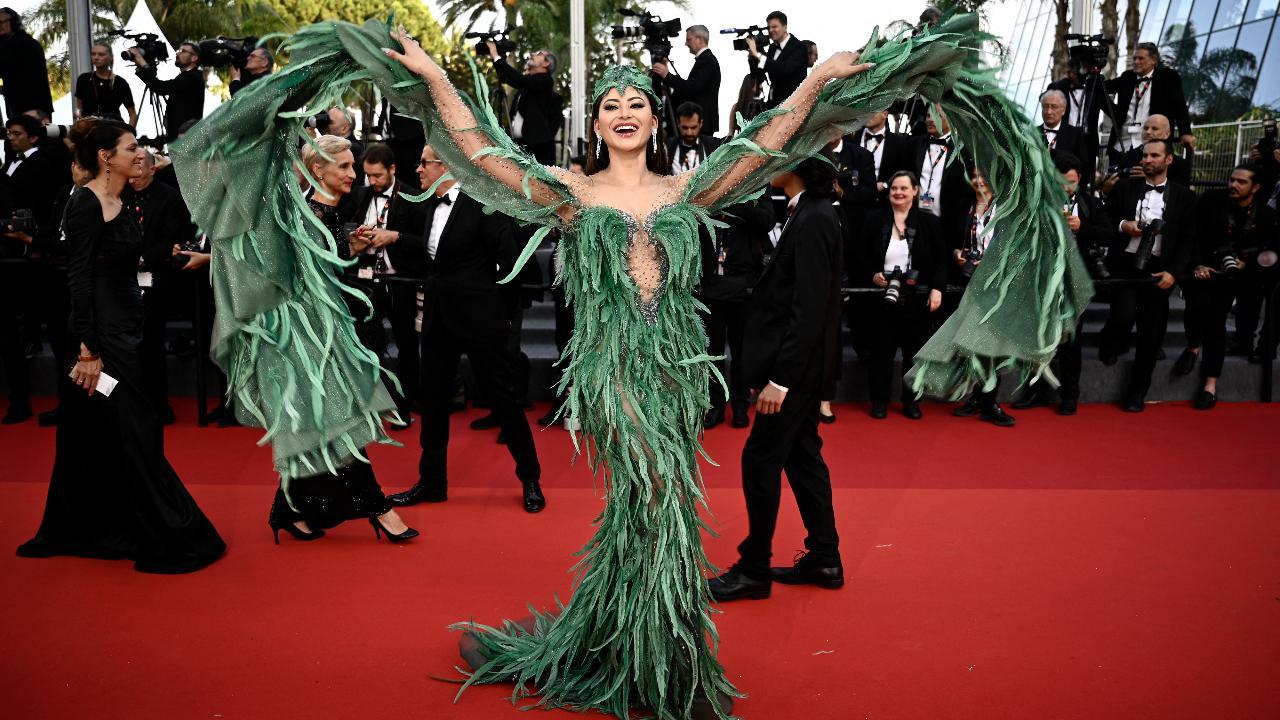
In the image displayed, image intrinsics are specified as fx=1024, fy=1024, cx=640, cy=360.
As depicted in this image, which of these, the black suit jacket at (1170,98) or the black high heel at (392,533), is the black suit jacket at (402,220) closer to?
the black high heel at (392,533)

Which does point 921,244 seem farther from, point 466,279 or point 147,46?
point 147,46

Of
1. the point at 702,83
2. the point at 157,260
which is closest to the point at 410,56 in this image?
the point at 157,260

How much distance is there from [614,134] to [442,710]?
1.74m

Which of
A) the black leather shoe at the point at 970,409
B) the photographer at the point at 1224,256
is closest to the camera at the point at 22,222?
the black leather shoe at the point at 970,409

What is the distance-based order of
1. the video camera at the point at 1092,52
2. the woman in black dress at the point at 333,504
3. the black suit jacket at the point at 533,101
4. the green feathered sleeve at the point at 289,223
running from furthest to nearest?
the black suit jacket at the point at 533,101 < the video camera at the point at 1092,52 < the woman in black dress at the point at 333,504 < the green feathered sleeve at the point at 289,223

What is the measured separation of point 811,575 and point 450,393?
2.06 meters

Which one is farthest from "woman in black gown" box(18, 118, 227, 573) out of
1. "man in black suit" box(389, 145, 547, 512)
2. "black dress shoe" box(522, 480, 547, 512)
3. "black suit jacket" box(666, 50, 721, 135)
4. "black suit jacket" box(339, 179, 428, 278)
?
"black suit jacket" box(666, 50, 721, 135)

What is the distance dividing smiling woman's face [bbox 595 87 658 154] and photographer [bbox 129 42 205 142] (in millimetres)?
7349

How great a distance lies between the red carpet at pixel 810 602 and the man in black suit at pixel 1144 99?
3907 mm

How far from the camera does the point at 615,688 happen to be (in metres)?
2.90

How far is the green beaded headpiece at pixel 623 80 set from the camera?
2.97 meters

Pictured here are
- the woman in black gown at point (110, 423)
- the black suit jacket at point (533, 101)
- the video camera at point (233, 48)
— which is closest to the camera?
the woman in black gown at point (110, 423)

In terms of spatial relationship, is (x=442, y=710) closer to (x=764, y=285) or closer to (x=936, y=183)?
(x=764, y=285)

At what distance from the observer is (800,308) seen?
3.73m
